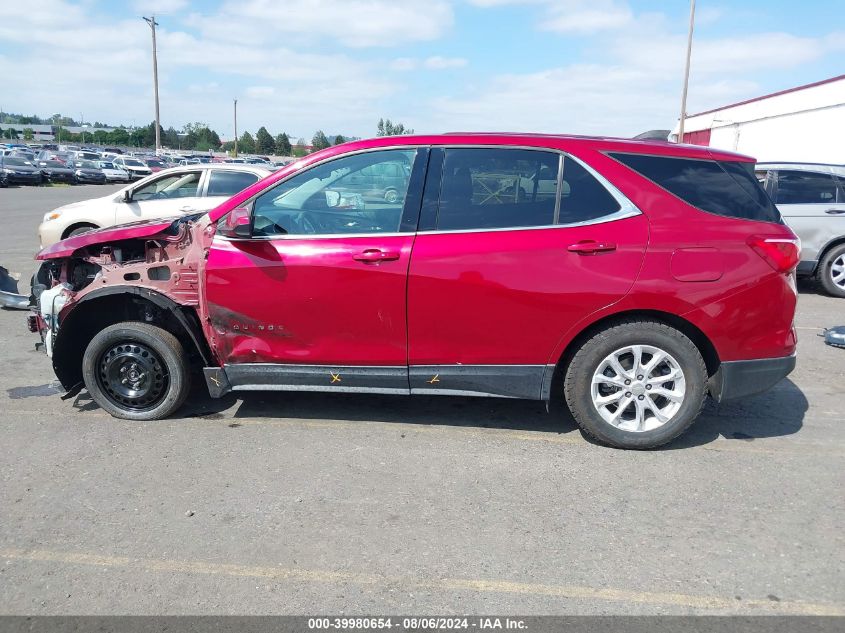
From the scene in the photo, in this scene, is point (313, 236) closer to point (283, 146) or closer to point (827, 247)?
point (827, 247)

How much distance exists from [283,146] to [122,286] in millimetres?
96906

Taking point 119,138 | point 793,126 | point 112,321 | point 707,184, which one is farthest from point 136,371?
point 119,138

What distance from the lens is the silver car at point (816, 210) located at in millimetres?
9227

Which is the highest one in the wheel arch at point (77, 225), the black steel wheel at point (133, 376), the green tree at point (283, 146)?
the green tree at point (283, 146)

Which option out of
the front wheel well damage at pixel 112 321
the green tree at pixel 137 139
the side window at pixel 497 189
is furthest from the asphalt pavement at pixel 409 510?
the green tree at pixel 137 139

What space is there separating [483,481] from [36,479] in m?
2.52

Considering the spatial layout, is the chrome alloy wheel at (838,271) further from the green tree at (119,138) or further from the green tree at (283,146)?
the green tree at (119,138)

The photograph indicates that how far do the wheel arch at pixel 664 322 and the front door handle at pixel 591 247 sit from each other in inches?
15.4

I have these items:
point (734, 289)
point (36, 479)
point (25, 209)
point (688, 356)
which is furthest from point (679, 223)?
point (25, 209)

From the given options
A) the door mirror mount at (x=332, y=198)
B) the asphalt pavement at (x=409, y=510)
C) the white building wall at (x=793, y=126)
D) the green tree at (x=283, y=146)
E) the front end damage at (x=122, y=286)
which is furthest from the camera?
the green tree at (x=283, y=146)

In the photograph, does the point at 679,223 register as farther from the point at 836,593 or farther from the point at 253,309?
the point at 253,309

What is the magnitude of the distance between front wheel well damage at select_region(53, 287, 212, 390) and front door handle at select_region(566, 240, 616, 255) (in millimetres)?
2485

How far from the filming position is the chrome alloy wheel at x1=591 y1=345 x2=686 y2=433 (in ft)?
13.5

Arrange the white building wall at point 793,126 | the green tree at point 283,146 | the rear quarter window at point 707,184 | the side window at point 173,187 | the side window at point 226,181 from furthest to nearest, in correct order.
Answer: the green tree at point 283,146, the white building wall at point 793,126, the side window at point 173,187, the side window at point 226,181, the rear quarter window at point 707,184
